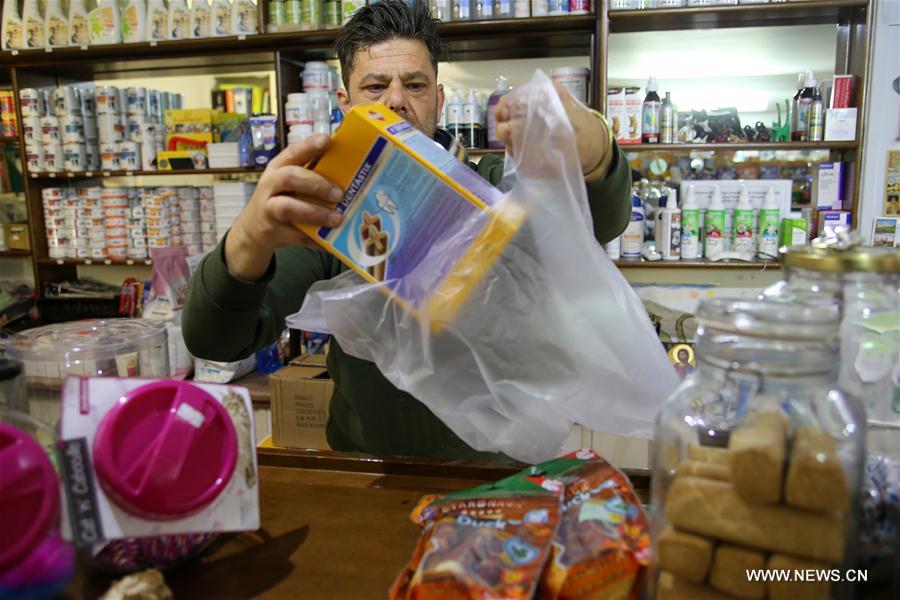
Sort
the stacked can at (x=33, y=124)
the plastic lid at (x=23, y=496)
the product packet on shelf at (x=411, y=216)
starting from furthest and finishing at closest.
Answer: the stacked can at (x=33, y=124)
the product packet on shelf at (x=411, y=216)
the plastic lid at (x=23, y=496)

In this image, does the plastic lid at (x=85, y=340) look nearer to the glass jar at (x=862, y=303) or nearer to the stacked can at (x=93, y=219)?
Result: the glass jar at (x=862, y=303)

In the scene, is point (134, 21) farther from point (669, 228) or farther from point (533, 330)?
point (533, 330)

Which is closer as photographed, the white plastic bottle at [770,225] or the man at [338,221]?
the man at [338,221]

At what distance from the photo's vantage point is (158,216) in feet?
8.86

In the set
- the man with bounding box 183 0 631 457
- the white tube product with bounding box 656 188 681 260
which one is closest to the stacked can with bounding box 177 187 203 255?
the man with bounding box 183 0 631 457

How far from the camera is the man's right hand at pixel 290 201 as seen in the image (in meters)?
→ 0.74

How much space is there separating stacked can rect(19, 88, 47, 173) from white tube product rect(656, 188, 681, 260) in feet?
8.16

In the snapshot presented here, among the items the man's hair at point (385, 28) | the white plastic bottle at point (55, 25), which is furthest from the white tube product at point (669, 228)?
the white plastic bottle at point (55, 25)

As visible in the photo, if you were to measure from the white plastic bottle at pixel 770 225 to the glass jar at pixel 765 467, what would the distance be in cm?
200

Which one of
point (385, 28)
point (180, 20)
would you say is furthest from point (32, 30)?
point (385, 28)

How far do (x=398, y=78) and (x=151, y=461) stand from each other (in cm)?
100

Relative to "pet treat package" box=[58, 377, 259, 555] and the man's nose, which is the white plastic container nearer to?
the man's nose

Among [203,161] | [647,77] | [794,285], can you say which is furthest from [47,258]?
[794,285]

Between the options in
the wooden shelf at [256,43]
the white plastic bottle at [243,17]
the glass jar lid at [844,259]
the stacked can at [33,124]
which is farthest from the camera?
the stacked can at [33,124]
